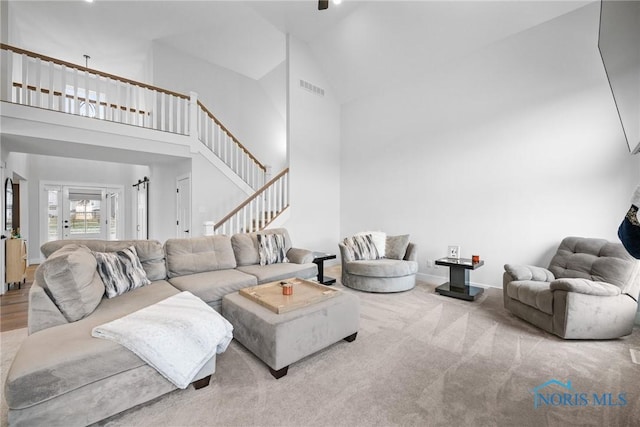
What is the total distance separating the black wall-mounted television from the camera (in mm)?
1494

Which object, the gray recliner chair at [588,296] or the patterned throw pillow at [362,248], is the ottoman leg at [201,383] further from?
the gray recliner chair at [588,296]

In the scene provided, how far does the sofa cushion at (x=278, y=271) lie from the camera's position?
10.6 ft

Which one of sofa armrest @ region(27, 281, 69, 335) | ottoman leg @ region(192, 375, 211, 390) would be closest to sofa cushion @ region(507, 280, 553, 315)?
ottoman leg @ region(192, 375, 211, 390)

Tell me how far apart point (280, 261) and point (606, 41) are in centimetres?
376

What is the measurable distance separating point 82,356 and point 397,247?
392 cm

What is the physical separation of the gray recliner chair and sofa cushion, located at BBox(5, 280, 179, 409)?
336 cm

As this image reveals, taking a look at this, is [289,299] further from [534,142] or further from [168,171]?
[168,171]

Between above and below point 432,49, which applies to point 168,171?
Result: below

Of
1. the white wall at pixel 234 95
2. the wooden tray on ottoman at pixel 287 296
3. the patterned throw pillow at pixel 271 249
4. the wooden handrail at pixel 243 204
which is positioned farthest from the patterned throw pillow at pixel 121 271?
the white wall at pixel 234 95

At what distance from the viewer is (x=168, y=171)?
5.96m

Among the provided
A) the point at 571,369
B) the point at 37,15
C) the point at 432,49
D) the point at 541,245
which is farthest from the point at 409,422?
the point at 37,15

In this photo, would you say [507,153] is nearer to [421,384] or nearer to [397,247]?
[397,247]

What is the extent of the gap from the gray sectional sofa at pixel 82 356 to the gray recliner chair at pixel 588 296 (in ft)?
9.73

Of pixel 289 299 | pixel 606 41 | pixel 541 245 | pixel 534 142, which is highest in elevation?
pixel 606 41
